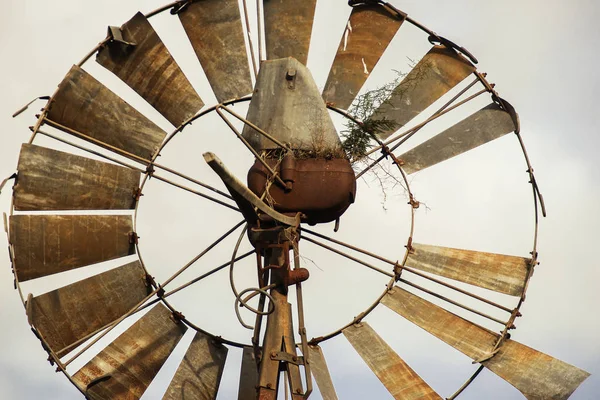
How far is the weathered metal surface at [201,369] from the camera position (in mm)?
12594

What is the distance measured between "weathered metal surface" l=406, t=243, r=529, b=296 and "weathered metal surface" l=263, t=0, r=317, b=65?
236 centimetres

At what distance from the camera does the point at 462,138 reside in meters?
13.3

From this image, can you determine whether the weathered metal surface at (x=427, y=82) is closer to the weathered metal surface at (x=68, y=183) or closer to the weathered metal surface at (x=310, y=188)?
the weathered metal surface at (x=310, y=188)

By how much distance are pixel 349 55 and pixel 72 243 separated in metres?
3.54

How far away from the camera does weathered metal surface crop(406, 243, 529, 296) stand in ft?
42.5

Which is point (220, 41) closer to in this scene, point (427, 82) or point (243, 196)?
point (427, 82)

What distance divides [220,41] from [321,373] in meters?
3.56

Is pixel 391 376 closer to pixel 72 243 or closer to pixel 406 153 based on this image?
pixel 406 153

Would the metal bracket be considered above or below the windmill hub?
below

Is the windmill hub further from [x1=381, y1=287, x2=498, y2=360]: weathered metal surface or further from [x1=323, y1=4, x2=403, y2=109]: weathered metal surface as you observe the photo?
[x1=381, y1=287, x2=498, y2=360]: weathered metal surface

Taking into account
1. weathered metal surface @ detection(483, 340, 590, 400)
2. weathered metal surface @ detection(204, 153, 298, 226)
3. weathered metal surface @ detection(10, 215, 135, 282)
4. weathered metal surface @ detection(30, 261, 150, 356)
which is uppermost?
weathered metal surface @ detection(204, 153, 298, 226)

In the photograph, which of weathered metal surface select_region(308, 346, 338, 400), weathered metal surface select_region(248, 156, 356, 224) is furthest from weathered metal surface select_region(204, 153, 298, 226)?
weathered metal surface select_region(308, 346, 338, 400)

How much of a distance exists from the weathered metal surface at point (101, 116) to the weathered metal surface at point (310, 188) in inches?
60.2

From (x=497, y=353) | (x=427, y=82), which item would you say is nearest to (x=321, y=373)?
(x=497, y=353)
